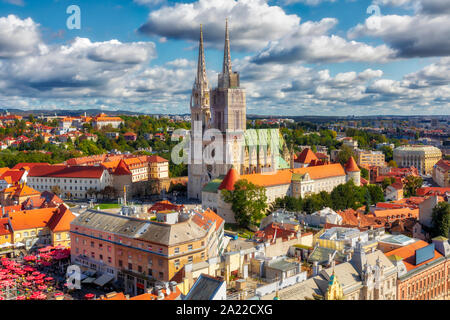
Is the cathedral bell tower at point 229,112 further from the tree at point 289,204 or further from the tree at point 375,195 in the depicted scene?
the tree at point 375,195

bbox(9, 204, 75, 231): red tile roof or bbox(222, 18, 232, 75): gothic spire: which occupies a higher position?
bbox(222, 18, 232, 75): gothic spire

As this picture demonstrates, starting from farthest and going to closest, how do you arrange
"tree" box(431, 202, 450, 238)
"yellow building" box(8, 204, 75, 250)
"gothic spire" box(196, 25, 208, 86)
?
"gothic spire" box(196, 25, 208, 86) → "tree" box(431, 202, 450, 238) → "yellow building" box(8, 204, 75, 250)

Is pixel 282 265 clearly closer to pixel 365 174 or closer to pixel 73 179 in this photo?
pixel 73 179

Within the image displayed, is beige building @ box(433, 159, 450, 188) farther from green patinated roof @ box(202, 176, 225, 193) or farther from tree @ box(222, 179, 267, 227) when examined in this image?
green patinated roof @ box(202, 176, 225, 193)

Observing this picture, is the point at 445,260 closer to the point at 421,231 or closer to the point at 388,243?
the point at 388,243

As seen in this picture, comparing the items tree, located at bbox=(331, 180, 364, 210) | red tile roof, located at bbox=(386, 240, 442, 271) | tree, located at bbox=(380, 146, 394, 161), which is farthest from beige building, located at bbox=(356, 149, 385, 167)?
red tile roof, located at bbox=(386, 240, 442, 271)

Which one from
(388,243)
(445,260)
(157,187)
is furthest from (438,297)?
(157,187)
